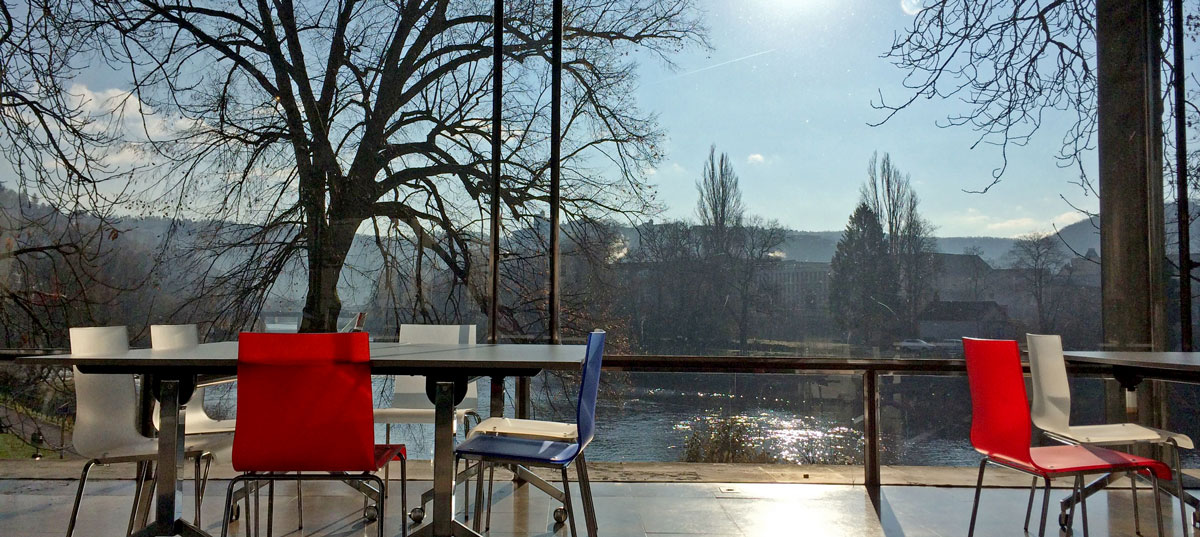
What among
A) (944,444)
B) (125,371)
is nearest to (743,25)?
(944,444)

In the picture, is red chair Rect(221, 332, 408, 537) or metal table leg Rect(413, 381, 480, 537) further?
metal table leg Rect(413, 381, 480, 537)

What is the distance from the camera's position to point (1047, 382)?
326cm

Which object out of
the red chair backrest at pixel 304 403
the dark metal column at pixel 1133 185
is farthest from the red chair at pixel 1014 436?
the red chair backrest at pixel 304 403

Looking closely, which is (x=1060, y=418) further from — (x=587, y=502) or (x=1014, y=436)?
(x=587, y=502)

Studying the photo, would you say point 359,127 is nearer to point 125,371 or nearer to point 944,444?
point 125,371

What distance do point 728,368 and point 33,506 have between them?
3.58 m

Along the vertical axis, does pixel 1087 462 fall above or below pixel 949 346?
below

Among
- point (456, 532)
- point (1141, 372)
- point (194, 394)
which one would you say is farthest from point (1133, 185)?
point (194, 394)

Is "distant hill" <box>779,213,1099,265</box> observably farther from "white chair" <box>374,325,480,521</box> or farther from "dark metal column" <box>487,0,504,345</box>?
"white chair" <box>374,325,480,521</box>

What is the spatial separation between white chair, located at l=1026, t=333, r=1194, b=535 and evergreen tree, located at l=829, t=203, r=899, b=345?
3.83 feet

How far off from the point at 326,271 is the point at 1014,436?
12.9 ft

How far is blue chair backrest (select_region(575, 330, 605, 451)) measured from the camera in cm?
256

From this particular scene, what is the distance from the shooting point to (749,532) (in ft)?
10.5

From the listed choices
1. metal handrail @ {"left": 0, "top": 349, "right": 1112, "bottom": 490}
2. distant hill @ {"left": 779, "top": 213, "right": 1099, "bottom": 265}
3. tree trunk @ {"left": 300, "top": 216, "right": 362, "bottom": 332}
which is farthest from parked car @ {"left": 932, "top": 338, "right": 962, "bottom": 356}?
tree trunk @ {"left": 300, "top": 216, "right": 362, "bottom": 332}
